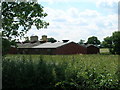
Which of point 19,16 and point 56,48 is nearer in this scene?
point 19,16

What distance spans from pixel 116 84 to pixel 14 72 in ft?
9.38

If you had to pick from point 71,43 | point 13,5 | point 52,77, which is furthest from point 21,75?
point 71,43

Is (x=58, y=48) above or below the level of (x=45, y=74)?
above

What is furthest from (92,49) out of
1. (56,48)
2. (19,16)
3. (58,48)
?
(19,16)

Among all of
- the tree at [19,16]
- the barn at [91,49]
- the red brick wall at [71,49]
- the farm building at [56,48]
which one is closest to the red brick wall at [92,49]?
the barn at [91,49]

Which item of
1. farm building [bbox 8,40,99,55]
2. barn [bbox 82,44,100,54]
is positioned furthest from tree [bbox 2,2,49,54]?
barn [bbox 82,44,100,54]

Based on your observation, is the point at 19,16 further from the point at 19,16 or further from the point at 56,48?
the point at 56,48

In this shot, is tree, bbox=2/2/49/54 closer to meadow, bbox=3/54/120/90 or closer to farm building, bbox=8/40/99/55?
meadow, bbox=3/54/120/90

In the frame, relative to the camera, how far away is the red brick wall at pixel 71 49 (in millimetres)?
39688

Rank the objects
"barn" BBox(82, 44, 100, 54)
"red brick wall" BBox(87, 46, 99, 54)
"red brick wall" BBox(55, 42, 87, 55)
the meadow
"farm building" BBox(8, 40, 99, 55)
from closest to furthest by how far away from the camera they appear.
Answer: the meadow
"farm building" BBox(8, 40, 99, 55)
"red brick wall" BBox(55, 42, 87, 55)
"barn" BBox(82, 44, 100, 54)
"red brick wall" BBox(87, 46, 99, 54)

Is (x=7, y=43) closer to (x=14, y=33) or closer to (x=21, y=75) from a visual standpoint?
(x=14, y=33)

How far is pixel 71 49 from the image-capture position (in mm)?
42062

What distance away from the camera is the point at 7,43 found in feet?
22.5

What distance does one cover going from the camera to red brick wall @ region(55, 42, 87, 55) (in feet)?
130
